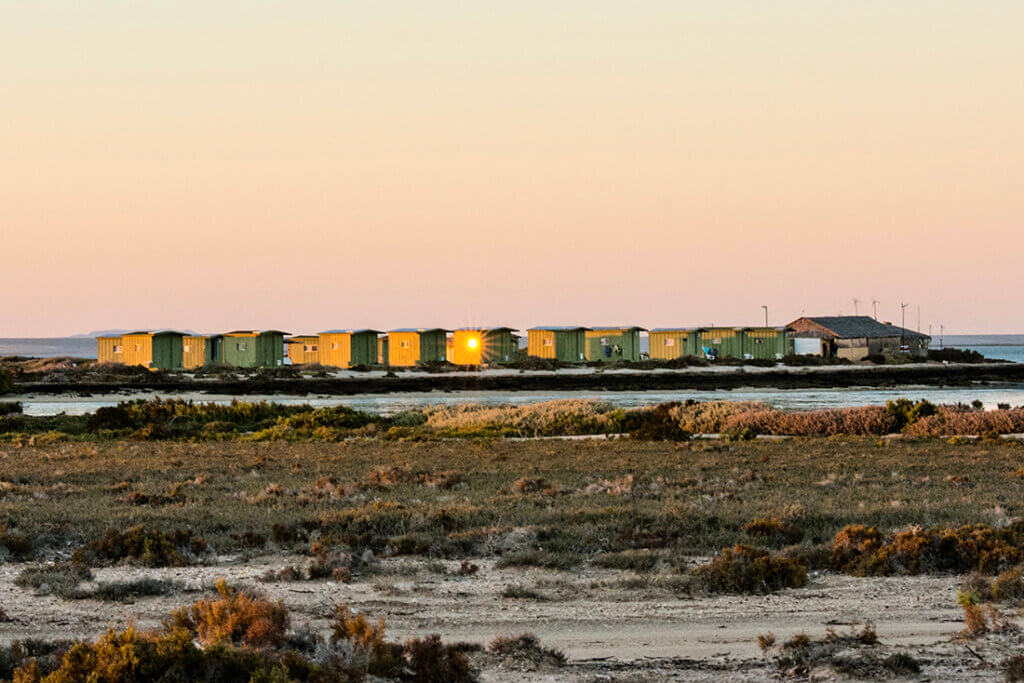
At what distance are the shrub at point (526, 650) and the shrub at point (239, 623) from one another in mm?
1497

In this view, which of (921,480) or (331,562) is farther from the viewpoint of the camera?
(921,480)

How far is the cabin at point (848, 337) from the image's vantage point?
267 feet

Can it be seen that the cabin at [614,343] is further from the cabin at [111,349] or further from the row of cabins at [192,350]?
the cabin at [111,349]

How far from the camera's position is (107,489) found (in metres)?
17.2

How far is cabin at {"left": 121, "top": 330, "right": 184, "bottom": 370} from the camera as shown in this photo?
2680 inches

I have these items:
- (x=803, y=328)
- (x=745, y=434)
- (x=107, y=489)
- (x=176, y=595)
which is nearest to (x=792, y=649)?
(x=176, y=595)

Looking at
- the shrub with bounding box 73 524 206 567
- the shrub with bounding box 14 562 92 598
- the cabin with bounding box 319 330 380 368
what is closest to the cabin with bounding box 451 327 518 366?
the cabin with bounding box 319 330 380 368

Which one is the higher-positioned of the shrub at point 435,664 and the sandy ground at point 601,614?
the shrub at point 435,664

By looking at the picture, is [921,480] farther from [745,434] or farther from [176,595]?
[176,595]

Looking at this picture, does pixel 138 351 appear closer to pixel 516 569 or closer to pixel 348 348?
pixel 348 348

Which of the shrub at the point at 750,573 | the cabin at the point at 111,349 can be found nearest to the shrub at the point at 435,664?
the shrub at the point at 750,573

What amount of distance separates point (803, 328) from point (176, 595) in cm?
7760

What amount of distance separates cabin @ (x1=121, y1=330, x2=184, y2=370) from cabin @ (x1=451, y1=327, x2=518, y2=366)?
1839 centimetres

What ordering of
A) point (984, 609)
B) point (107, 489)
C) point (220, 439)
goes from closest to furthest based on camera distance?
point (984, 609) < point (107, 489) < point (220, 439)
